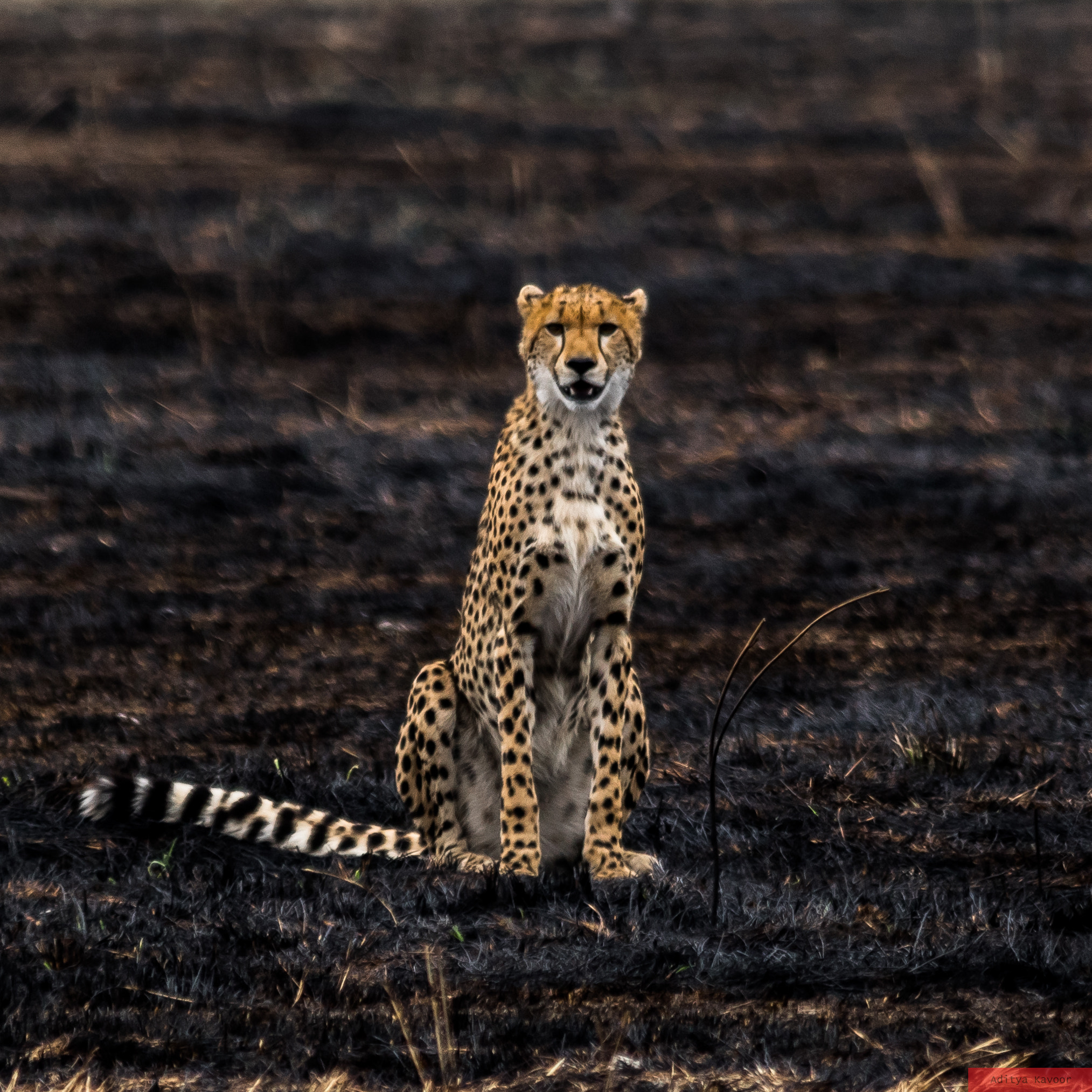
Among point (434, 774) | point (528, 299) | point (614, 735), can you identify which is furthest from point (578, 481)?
point (434, 774)

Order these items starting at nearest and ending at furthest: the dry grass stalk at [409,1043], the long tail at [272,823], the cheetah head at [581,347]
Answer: the dry grass stalk at [409,1043] < the cheetah head at [581,347] < the long tail at [272,823]

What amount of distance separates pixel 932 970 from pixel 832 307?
8172mm

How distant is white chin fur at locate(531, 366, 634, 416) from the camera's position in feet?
11.6

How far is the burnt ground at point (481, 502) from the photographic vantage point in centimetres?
309

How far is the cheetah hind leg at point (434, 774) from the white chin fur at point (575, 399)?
0.69 metres

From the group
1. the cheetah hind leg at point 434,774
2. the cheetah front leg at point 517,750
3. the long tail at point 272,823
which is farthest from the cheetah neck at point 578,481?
the long tail at point 272,823

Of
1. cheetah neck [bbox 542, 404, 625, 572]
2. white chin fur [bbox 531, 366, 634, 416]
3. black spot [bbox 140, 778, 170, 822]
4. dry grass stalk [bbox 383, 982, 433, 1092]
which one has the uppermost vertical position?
white chin fur [bbox 531, 366, 634, 416]

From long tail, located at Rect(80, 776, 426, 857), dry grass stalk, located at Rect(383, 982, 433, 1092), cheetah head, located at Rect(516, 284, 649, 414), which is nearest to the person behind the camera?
dry grass stalk, located at Rect(383, 982, 433, 1092)

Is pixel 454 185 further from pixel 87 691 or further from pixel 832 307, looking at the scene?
pixel 87 691

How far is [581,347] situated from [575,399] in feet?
0.37

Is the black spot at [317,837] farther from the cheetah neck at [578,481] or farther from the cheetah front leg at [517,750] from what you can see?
the cheetah neck at [578,481]

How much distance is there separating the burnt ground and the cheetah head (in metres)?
0.95

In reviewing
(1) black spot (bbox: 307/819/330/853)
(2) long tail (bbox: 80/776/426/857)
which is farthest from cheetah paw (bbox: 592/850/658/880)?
(1) black spot (bbox: 307/819/330/853)

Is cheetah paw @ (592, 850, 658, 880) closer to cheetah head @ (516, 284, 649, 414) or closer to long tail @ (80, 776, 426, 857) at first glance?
long tail @ (80, 776, 426, 857)
